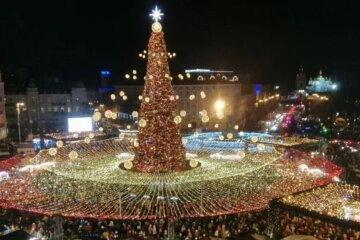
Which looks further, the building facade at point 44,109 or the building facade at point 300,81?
the building facade at point 300,81

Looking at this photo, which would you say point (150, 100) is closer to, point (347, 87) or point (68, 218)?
point (68, 218)

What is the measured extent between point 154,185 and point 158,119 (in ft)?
12.2

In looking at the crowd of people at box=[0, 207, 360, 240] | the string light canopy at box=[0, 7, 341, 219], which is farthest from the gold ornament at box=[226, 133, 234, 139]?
the crowd of people at box=[0, 207, 360, 240]

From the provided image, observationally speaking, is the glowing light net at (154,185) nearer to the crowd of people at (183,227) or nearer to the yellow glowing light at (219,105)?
the crowd of people at (183,227)

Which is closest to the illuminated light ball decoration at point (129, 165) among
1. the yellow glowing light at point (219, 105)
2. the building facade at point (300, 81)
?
the yellow glowing light at point (219, 105)

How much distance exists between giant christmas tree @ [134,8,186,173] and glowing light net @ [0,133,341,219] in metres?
0.85

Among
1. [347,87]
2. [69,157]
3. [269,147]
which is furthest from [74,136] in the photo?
[347,87]

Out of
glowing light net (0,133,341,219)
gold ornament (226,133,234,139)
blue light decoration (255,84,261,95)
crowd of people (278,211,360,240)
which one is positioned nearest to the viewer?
crowd of people (278,211,360,240)

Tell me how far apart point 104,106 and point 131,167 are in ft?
157

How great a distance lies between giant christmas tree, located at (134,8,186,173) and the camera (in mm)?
22406

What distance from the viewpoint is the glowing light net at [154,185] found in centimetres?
1820

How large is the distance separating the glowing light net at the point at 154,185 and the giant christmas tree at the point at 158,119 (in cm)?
85

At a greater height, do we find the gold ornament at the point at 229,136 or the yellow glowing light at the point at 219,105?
the yellow glowing light at the point at 219,105

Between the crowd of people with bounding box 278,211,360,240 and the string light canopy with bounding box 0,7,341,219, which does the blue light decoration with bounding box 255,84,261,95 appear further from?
the crowd of people with bounding box 278,211,360,240
